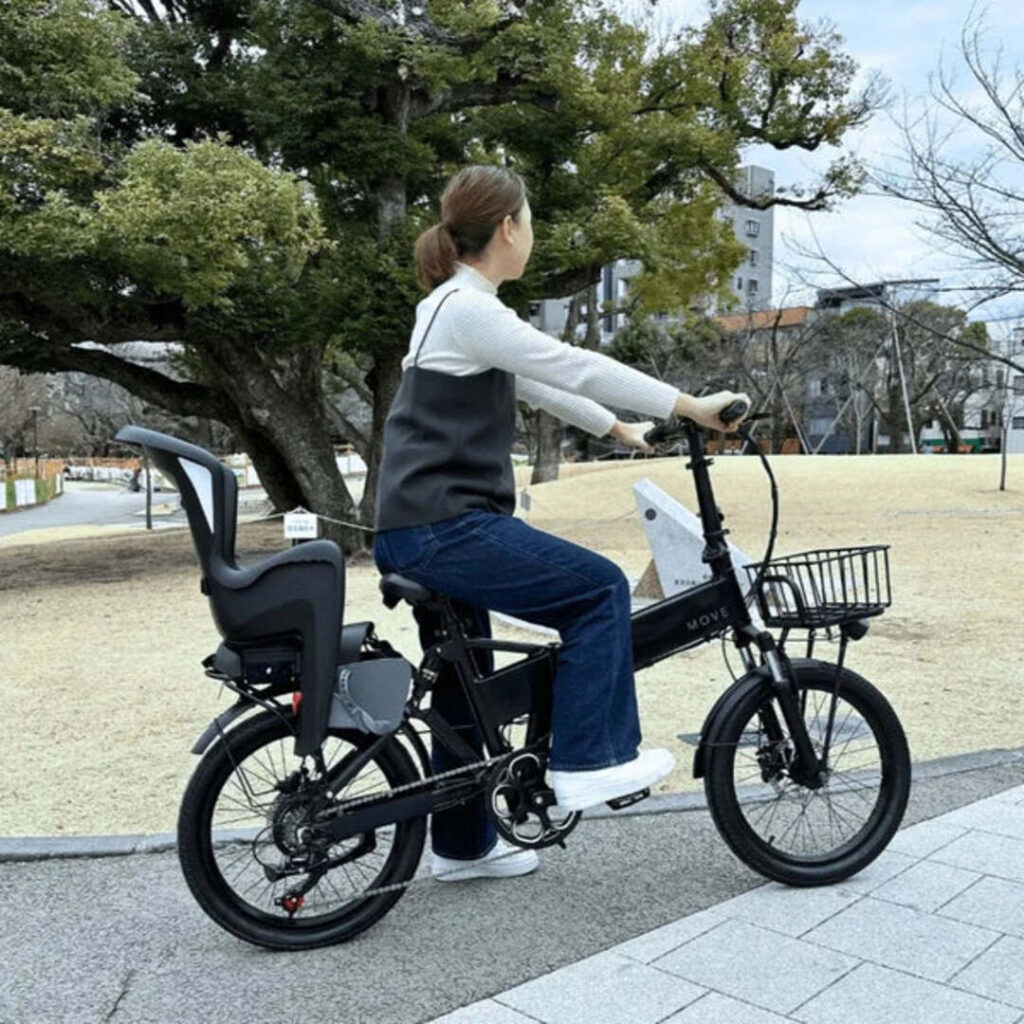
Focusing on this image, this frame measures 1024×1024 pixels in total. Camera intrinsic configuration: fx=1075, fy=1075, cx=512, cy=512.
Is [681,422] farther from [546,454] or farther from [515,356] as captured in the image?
[546,454]

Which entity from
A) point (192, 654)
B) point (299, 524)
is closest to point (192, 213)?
point (299, 524)

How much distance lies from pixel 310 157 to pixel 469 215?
11.5m

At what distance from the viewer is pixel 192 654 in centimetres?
770

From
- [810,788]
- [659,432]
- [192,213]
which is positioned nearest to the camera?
[659,432]

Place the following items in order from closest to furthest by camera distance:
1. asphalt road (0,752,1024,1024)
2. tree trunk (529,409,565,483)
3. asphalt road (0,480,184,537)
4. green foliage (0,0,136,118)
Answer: asphalt road (0,752,1024,1024)
green foliage (0,0,136,118)
tree trunk (529,409,565,483)
asphalt road (0,480,184,537)

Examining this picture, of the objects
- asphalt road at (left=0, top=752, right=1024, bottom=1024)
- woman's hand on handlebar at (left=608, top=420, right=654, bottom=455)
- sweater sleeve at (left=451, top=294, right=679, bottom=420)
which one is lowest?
asphalt road at (left=0, top=752, right=1024, bottom=1024)

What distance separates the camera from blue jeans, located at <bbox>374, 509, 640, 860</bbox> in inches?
105

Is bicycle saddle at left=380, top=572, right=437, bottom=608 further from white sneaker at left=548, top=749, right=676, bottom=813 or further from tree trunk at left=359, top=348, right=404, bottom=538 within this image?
tree trunk at left=359, top=348, right=404, bottom=538

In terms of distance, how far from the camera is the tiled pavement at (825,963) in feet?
7.77

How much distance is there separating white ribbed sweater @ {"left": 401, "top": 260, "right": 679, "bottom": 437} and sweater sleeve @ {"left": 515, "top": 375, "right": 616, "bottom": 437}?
351 millimetres

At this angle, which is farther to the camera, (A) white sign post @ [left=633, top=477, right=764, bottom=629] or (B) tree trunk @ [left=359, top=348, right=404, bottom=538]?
(B) tree trunk @ [left=359, top=348, right=404, bottom=538]

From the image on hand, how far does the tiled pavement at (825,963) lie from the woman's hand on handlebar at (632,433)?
1.30 meters

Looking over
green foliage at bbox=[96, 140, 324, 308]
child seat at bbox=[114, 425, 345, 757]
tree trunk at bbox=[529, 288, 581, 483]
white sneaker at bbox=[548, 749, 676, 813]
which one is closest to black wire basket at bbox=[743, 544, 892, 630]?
white sneaker at bbox=[548, 749, 676, 813]

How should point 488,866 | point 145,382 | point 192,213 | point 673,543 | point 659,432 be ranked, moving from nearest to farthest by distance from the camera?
point 659,432
point 488,866
point 673,543
point 192,213
point 145,382
